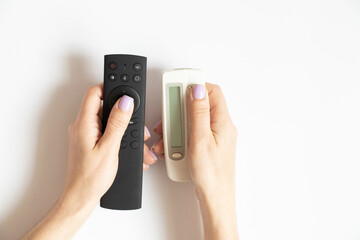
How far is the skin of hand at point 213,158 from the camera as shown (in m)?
0.55

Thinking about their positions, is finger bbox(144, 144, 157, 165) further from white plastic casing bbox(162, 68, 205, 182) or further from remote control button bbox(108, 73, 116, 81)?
remote control button bbox(108, 73, 116, 81)

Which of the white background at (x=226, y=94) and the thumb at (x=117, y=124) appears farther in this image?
the white background at (x=226, y=94)

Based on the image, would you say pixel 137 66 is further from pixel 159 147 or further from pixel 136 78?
pixel 159 147

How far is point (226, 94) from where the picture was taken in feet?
2.18

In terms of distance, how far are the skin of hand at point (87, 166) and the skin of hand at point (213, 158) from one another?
11 cm

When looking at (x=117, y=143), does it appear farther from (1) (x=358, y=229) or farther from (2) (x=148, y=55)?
(1) (x=358, y=229)

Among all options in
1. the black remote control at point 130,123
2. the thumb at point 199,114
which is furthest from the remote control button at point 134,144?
the thumb at point 199,114

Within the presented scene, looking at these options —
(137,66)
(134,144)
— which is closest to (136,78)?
(137,66)

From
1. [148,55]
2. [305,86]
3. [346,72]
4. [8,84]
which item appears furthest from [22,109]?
[346,72]

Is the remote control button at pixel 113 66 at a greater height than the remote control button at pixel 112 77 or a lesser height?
greater

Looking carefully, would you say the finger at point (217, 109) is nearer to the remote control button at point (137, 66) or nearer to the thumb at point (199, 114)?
the thumb at point (199, 114)

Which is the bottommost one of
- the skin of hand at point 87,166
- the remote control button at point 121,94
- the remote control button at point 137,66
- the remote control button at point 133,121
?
the skin of hand at point 87,166

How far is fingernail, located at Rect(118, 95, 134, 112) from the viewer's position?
543mm

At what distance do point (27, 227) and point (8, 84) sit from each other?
0.99ft
